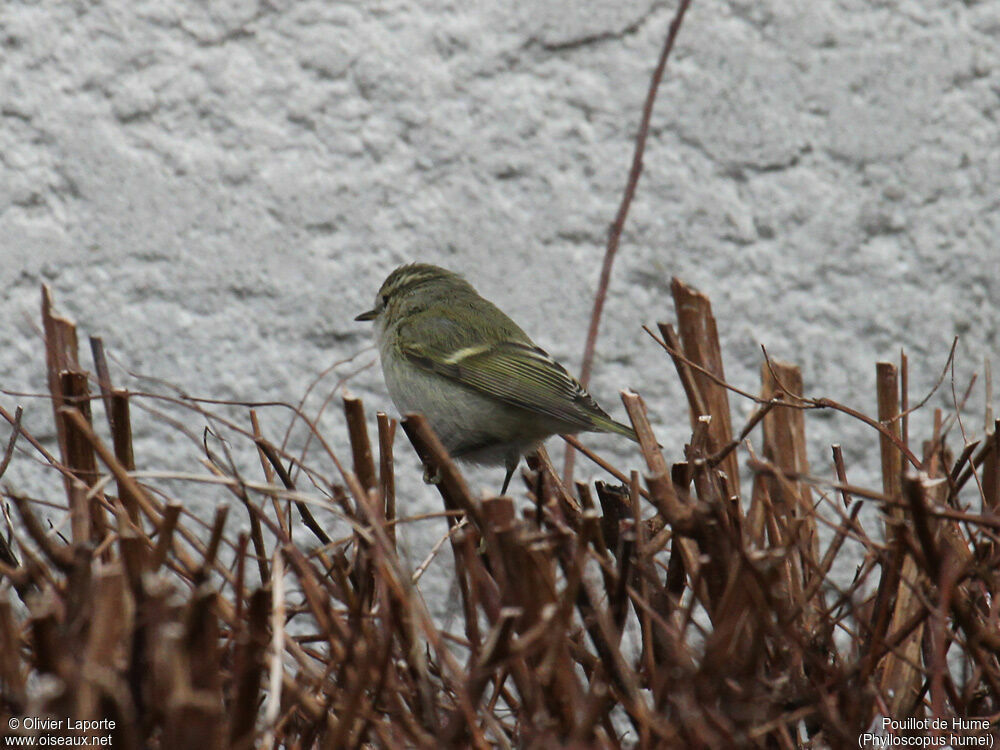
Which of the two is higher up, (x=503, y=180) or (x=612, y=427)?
(x=503, y=180)

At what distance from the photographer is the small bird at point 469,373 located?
174 centimetres

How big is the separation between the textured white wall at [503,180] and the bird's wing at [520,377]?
15 cm

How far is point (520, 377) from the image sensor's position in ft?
6.04

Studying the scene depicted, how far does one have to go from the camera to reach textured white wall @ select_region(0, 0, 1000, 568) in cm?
194

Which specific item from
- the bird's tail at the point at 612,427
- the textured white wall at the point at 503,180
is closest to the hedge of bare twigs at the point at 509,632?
the bird's tail at the point at 612,427

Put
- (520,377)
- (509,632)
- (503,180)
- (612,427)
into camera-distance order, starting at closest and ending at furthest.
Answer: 1. (509,632)
2. (612,427)
3. (520,377)
4. (503,180)

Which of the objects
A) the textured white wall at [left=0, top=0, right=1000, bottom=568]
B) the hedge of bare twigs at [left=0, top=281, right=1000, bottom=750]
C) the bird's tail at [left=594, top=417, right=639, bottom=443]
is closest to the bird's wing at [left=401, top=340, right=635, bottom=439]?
the bird's tail at [left=594, top=417, right=639, bottom=443]

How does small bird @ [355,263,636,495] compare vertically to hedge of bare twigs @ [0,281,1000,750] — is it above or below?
above

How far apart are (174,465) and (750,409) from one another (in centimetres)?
102

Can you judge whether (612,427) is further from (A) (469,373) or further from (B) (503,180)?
(B) (503,180)

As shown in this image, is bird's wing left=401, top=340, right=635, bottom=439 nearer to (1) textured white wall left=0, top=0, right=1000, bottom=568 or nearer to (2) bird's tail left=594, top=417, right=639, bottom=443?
(2) bird's tail left=594, top=417, right=639, bottom=443

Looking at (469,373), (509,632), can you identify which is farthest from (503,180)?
(509,632)

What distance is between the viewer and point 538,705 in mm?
672

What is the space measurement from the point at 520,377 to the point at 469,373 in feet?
0.38
